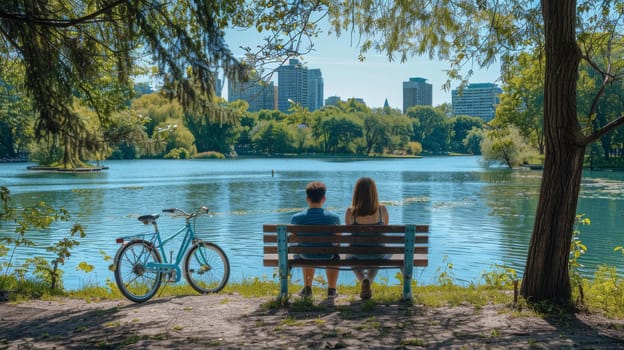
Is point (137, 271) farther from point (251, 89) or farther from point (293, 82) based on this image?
point (293, 82)

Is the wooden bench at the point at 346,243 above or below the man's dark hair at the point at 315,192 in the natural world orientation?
below

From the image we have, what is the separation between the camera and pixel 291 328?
15.2 feet

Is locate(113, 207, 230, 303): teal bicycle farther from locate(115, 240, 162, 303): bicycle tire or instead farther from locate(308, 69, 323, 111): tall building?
locate(308, 69, 323, 111): tall building

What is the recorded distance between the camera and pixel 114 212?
22.9m

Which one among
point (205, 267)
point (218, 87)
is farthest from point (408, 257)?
point (218, 87)

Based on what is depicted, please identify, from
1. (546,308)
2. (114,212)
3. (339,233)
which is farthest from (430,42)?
(114,212)

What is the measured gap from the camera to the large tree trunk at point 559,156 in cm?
517

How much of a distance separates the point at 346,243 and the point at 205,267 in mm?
1664

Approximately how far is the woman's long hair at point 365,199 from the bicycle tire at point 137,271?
2.11 meters

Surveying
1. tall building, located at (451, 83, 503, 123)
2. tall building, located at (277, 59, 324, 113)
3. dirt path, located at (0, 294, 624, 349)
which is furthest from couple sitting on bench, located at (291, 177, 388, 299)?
tall building, located at (451, 83, 503, 123)

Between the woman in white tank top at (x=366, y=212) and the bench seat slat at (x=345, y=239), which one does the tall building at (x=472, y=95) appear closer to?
the woman in white tank top at (x=366, y=212)

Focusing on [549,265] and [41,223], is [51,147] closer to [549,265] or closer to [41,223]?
[41,223]

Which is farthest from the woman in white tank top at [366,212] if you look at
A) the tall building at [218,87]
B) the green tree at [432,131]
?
the green tree at [432,131]

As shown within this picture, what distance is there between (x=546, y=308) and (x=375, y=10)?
4.36 m
